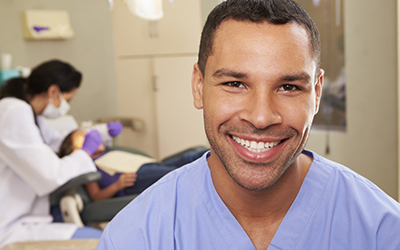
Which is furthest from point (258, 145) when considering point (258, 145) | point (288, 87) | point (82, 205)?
point (82, 205)

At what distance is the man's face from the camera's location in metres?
0.76

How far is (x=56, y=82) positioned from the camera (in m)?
2.04

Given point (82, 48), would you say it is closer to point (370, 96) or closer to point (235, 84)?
point (370, 96)

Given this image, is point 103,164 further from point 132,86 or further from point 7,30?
point 7,30

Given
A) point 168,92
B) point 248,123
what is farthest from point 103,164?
point 248,123

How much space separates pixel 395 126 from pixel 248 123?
0.92 m

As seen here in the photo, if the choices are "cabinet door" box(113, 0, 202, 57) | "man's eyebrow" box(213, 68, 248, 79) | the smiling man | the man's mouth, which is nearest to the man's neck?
the smiling man

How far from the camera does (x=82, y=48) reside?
3283 millimetres

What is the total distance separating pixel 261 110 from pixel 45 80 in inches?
61.3

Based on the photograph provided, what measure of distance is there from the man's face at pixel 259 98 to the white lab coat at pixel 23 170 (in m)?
1.12

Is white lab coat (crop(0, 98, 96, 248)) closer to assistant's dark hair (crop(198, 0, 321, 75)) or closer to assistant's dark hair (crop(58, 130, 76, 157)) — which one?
assistant's dark hair (crop(58, 130, 76, 157))

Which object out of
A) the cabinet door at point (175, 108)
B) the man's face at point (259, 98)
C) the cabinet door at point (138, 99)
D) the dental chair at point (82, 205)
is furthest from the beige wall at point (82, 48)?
the man's face at point (259, 98)

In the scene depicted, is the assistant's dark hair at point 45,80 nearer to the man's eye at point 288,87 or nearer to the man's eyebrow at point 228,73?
the man's eyebrow at point 228,73

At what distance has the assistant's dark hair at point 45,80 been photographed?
75.6 inches
